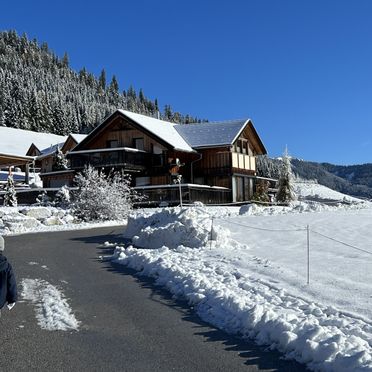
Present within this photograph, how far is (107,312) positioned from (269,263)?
15.9 feet

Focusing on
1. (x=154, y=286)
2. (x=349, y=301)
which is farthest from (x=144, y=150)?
(x=349, y=301)

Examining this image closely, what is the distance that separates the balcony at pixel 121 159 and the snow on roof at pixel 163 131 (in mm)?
1701

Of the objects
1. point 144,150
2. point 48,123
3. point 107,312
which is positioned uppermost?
point 48,123

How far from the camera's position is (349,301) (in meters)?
7.92

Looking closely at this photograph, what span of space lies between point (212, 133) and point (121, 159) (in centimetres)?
A: 978

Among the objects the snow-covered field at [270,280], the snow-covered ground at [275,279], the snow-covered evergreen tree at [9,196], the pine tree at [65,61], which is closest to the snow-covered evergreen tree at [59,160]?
the snow-covered evergreen tree at [9,196]

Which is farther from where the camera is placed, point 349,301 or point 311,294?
point 311,294

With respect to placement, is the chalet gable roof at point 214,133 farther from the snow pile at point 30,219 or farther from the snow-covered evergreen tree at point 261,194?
the snow pile at point 30,219

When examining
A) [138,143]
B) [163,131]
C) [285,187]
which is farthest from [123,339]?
[285,187]

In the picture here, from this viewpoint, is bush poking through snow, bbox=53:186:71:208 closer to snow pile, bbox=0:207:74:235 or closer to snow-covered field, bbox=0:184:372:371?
snow pile, bbox=0:207:74:235

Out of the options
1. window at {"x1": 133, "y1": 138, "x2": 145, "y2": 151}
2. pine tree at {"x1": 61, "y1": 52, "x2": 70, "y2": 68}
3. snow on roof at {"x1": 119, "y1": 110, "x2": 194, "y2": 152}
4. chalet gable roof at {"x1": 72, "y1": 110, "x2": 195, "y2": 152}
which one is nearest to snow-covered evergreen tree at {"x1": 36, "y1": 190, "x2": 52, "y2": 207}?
chalet gable roof at {"x1": 72, "y1": 110, "x2": 195, "y2": 152}

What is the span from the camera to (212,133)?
149 feet

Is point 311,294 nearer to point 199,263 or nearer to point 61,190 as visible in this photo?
point 199,263

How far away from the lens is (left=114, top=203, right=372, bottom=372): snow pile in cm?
602
